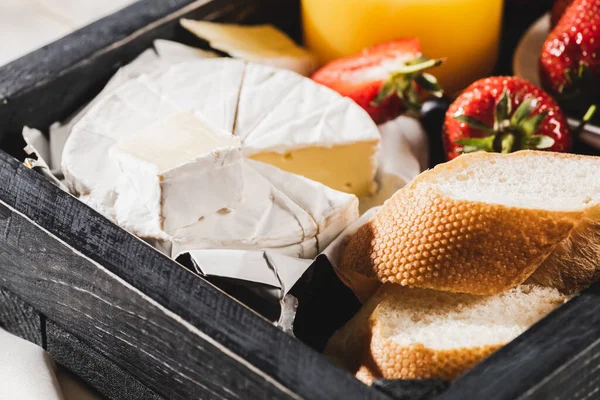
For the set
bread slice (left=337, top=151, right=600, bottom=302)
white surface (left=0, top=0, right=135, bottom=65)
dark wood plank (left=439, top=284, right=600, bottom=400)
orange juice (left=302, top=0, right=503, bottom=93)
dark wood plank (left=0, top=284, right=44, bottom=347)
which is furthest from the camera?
white surface (left=0, top=0, right=135, bottom=65)

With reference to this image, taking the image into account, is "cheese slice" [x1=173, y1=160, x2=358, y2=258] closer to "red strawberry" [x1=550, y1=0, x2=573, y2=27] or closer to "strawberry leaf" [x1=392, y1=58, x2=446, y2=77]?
"strawberry leaf" [x1=392, y1=58, x2=446, y2=77]

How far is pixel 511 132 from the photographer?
1.06 m

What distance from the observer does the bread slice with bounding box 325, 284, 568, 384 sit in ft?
2.51

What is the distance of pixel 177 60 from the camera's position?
1.26 meters

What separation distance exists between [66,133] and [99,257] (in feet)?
1.16

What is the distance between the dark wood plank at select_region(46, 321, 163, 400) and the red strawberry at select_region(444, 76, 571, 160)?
1.64ft

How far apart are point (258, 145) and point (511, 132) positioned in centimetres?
32

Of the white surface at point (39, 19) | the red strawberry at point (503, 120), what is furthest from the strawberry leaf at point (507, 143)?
the white surface at point (39, 19)

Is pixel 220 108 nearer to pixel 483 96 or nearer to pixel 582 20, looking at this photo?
pixel 483 96

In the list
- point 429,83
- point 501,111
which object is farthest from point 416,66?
point 501,111

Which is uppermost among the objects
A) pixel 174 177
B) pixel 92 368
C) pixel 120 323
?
pixel 174 177

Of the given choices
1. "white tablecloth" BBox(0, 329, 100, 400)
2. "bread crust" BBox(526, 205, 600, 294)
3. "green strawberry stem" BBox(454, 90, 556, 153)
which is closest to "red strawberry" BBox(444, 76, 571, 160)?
"green strawberry stem" BBox(454, 90, 556, 153)

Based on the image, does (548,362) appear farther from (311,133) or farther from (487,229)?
(311,133)

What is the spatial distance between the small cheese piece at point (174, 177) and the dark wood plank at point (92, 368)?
157 mm
